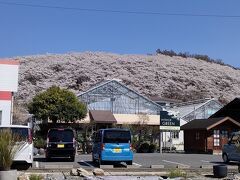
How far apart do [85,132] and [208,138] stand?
11094mm

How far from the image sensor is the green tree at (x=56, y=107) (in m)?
44.9

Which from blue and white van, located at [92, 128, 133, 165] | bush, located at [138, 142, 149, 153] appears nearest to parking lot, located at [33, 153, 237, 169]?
blue and white van, located at [92, 128, 133, 165]

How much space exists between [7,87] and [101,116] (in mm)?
22615

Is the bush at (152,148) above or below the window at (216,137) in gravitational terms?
below

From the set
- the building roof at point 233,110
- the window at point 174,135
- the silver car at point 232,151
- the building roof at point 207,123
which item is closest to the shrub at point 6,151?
the silver car at point 232,151

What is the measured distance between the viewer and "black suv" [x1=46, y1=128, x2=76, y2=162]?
966 inches

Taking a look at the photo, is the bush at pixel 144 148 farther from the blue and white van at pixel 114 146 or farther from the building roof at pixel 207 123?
the blue and white van at pixel 114 146

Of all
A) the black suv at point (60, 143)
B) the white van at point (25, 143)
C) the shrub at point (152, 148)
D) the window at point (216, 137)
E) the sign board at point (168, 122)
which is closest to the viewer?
the white van at point (25, 143)

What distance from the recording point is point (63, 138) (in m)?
24.7

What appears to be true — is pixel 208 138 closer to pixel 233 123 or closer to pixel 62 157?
pixel 233 123

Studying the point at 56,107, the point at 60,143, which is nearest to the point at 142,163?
the point at 60,143

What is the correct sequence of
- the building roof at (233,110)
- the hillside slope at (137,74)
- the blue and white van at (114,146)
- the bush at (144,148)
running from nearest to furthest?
the blue and white van at (114,146), the bush at (144,148), the building roof at (233,110), the hillside slope at (137,74)

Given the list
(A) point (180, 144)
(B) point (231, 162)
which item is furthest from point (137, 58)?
(B) point (231, 162)

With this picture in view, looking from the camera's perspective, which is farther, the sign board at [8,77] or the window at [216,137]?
the window at [216,137]
